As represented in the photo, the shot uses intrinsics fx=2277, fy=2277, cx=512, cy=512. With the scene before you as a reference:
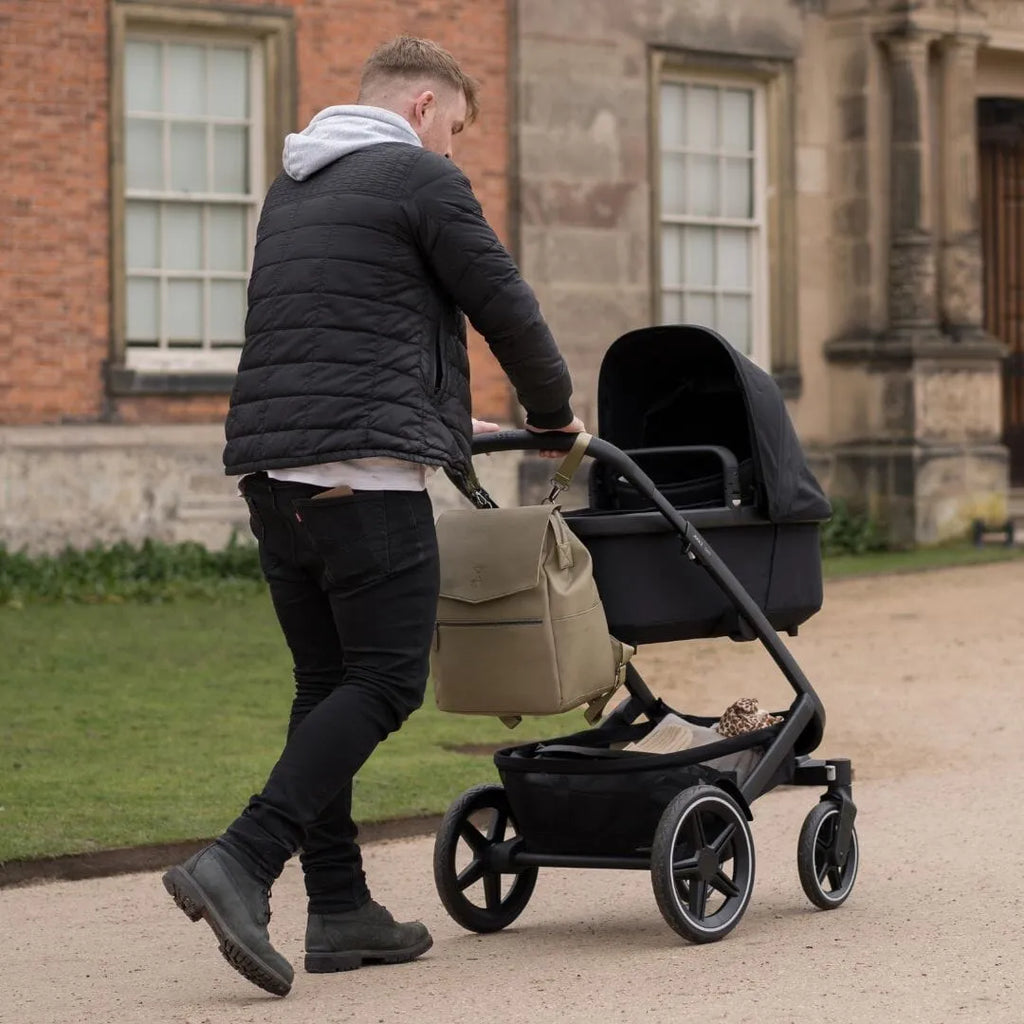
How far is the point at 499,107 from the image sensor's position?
15.7m

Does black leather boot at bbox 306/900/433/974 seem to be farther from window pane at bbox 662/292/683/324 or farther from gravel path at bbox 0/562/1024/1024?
window pane at bbox 662/292/683/324

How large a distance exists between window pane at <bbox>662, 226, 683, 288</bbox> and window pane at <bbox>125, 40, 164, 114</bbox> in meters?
4.27

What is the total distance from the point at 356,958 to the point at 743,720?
1.20 m

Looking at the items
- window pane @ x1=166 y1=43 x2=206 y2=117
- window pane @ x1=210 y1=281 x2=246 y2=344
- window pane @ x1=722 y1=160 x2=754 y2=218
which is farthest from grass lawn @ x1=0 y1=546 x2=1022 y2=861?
window pane @ x1=722 y1=160 x2=754 y2=218

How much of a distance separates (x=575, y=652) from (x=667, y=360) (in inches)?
45.2

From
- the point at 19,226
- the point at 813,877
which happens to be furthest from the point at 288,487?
the point at 19,226

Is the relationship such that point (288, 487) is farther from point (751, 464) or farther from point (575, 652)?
point (751, 464)

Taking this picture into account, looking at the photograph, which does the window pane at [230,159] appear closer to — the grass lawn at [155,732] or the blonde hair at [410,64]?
the grass lawn at [155,732]

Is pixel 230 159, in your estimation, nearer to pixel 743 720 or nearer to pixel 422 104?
pixel 743 720

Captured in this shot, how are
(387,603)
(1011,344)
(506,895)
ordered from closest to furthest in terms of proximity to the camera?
1. (387,603)
2. (506,895)
3. (1011,344)

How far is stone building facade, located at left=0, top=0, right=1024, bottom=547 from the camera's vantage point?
14.0m

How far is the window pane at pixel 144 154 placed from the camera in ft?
47.5

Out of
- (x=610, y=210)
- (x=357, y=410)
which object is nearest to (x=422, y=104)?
(x=357, y=410)

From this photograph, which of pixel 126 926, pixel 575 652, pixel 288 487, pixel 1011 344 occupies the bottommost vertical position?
pixel 126 926
